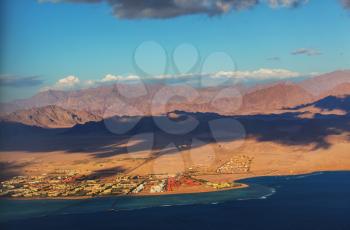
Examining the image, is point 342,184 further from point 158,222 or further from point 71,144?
point 71,144

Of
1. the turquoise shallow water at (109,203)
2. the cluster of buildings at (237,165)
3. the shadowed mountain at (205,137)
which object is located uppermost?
the shadowed mountain at (205,137)

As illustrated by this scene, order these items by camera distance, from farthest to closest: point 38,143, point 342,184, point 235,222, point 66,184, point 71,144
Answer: point 38,143, point 71,144, point 66,184, point 342,184, point 235,222

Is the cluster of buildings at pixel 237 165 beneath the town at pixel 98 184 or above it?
beneath

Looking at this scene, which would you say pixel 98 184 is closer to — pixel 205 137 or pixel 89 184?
pixel 89 184

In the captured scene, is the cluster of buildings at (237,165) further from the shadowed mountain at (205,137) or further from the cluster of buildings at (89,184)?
the shadowed mountain at (205,137)

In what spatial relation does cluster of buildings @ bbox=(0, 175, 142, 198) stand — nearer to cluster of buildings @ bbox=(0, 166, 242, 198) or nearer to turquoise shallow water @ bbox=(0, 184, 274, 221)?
cluster of buildings @ bbox=(0, 166, 242, 198)

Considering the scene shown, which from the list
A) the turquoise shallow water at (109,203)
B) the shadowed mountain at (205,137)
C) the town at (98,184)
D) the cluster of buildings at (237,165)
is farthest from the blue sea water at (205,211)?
the shadowed mountain at (205,137)

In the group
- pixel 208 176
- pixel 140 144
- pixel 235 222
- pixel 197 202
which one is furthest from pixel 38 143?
pixel 235 222
